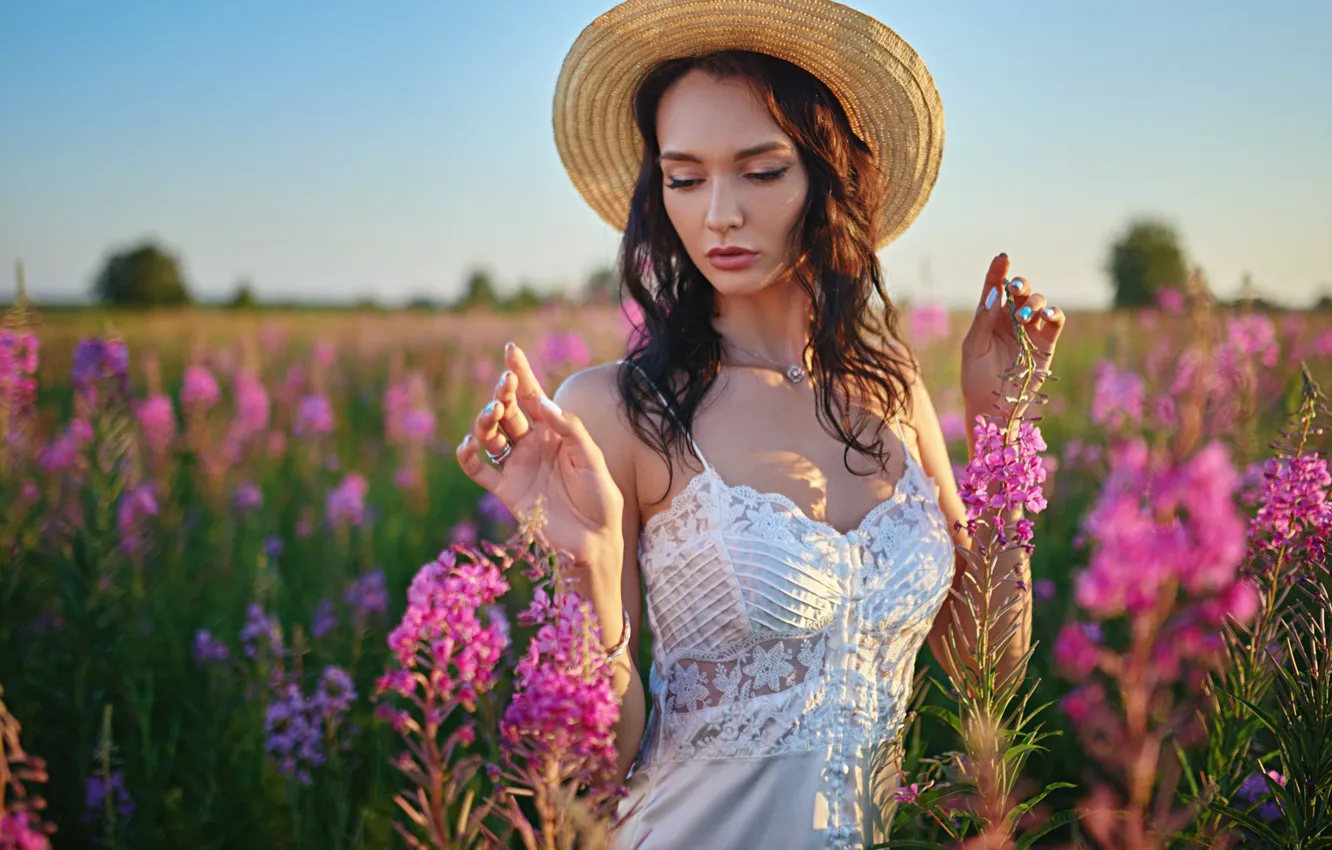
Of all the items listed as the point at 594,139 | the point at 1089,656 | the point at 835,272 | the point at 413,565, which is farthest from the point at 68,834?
the point at 1089,656

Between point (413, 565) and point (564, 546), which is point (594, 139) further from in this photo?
point (413, 565)

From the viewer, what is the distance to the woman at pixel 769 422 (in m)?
1.96

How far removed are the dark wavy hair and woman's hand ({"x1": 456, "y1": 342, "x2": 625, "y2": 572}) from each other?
0.52 meters

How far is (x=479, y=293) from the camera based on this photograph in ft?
46.4

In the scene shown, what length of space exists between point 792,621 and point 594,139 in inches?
55.3

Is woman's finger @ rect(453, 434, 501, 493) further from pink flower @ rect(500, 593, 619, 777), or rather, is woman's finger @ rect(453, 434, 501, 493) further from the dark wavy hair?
the dark wavy hair

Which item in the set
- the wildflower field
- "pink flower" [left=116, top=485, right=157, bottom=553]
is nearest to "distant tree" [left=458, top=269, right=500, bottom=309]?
the wildflower field

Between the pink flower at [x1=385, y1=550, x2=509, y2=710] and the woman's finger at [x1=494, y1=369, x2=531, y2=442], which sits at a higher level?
the woman's finger at [x1=494, y1=369, x2=531, y2=442]

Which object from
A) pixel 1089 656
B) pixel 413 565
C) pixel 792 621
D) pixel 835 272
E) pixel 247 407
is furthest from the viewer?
pixel 247 407

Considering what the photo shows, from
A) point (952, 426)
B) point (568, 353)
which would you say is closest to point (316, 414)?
point (568, 353)

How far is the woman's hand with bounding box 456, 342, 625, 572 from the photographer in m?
1.54

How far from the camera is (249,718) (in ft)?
9.24

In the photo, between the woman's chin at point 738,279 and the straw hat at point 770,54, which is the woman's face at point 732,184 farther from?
the straw hat at point 770,54

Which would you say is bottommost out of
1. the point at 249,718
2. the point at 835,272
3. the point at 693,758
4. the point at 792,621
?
the point at 249,718
